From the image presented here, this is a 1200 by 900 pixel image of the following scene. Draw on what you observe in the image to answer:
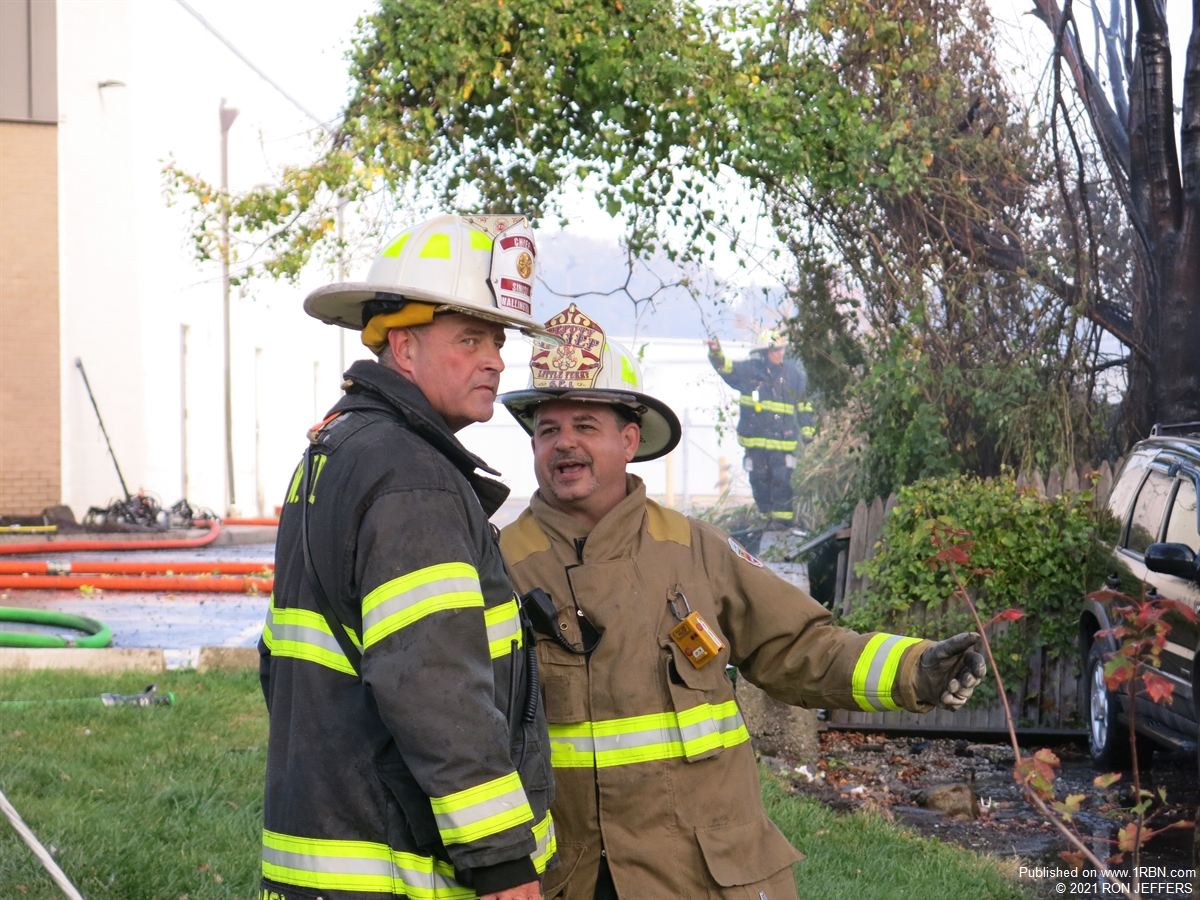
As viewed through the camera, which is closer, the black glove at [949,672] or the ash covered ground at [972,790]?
the black glove at [949,672]

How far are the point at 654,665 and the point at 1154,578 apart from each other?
4.10m

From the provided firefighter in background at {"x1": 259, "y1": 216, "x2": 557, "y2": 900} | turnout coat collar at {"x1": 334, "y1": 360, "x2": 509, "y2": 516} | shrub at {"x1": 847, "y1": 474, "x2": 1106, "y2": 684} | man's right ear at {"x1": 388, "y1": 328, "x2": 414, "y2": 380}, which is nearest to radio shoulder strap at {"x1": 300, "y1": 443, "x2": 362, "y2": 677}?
firefighter in background at {"x1": 259, "y1": 216, "x2": 557, "y2": 900}

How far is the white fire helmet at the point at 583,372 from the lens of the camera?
301 centimetres

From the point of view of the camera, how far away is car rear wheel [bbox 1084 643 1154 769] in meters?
6.46

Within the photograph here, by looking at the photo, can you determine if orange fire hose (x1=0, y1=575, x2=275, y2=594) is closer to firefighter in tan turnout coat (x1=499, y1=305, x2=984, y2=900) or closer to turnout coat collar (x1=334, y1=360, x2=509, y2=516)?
firefighter in tan turnout coat (x1=499, y1=305, x2=984, y2=900)

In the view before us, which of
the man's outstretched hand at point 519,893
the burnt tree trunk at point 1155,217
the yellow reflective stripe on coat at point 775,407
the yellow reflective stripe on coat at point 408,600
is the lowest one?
the man's outstretched hand at point 519,893

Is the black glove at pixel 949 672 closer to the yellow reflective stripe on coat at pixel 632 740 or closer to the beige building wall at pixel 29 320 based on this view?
the yellow reflective stripe on coat at pixel 632 740

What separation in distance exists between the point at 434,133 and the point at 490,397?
587cm

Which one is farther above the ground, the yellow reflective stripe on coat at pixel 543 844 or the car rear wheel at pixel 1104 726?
the yellow reflective stripe on coat at pixel 543 844

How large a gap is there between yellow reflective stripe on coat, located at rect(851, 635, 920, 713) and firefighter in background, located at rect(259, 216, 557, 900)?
82 centimetres

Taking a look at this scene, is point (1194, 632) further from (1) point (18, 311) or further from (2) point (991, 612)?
(1) point (18, 311)

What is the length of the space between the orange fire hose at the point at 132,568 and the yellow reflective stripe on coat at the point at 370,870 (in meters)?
11.3

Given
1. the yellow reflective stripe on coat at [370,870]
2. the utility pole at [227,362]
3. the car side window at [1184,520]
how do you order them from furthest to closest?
the utility pole at [227,362]
the car side window at [1184,520]
the yellow reflective stripe on coat at [370,870]

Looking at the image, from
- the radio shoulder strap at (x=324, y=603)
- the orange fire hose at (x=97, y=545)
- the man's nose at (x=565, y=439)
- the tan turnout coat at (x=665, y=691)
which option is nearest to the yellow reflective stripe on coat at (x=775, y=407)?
the orange fire hose at (x=97, y=545)
